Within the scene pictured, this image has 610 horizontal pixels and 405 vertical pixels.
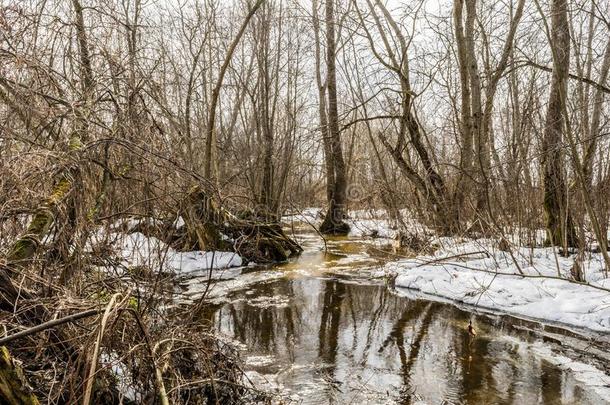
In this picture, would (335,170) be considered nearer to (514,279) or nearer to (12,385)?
(514,279)

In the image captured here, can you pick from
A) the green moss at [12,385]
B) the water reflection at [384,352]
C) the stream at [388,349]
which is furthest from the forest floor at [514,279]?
the green moss at [12,385]

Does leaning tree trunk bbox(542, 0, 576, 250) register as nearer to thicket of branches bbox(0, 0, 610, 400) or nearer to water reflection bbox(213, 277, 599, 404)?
thicket of branches bbox(0, 0, 610, 400)

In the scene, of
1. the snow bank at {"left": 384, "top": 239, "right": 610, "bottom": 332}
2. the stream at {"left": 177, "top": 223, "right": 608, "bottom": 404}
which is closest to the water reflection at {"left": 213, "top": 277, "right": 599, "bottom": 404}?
the stream at {"left": 177, "top": 223, "right": 608, "bottom": 404}

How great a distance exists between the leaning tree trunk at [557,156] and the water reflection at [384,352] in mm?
2790

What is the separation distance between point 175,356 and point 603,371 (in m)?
4.43

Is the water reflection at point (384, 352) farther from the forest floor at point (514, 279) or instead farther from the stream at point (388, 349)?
the forest floor at point (514, 279)

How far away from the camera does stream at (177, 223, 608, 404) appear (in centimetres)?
450

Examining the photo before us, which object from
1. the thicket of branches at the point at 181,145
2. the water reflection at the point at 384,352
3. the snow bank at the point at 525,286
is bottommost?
the water reflection at the point at 384,352

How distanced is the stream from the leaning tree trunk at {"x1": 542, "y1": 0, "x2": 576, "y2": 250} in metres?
2.60

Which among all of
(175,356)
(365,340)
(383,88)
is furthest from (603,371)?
(383,88)

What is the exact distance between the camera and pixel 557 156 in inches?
312

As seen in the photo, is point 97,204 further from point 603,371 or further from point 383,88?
point 383,88

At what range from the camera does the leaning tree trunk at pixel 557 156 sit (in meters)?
7.22

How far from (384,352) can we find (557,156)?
4.87m
